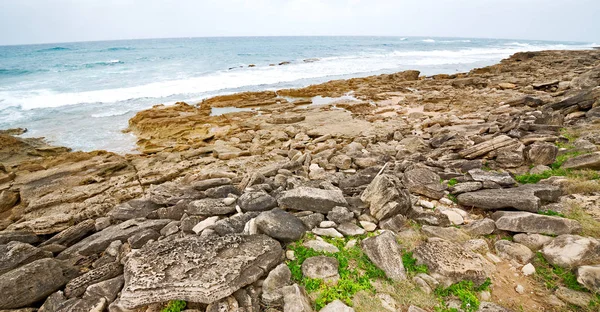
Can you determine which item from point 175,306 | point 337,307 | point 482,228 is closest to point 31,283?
point 175,306

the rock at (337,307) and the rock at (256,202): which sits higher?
the rock at (256,202)

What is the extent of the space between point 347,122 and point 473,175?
293 inches

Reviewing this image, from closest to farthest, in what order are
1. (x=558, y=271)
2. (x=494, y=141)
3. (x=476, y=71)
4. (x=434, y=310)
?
(x=434, y=310)
(x=558, y=271)
(x=494, y=141)
(x=476, y=71)

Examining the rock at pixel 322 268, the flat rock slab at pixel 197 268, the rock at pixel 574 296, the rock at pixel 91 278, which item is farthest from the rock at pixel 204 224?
the rock at pixel 574 296

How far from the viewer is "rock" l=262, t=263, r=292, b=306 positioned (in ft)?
10.4

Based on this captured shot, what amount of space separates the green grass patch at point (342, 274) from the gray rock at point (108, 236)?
2713 mm

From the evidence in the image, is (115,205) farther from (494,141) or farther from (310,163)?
(494,141)

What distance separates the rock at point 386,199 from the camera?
472cm

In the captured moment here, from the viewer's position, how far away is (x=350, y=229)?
4.52 metres

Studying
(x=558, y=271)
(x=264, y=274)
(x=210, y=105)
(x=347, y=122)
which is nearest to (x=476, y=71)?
(x=347, y=122)

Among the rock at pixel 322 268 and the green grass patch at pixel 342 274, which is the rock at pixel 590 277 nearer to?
the green grass patch at pixel 342 274

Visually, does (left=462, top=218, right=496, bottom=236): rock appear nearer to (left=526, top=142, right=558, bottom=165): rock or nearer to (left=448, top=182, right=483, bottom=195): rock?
(left=448, top=182, right=483, bottom=195): rock

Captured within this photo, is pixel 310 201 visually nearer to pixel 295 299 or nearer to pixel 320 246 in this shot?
pixel 320 246

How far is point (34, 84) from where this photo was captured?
Answer: 87.2 feet
